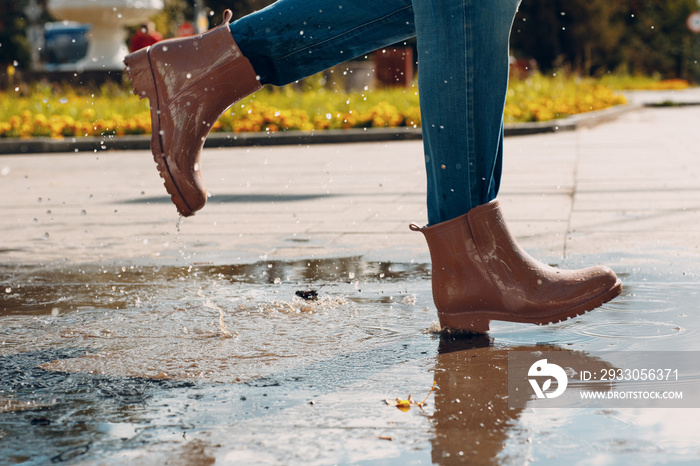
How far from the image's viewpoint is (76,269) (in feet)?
13.9

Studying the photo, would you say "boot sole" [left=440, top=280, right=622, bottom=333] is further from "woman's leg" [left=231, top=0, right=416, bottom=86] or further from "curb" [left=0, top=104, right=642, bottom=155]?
"curb" [left=0, top=104, right=642, bottom=155]

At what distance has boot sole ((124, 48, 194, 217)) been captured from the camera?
3078mm

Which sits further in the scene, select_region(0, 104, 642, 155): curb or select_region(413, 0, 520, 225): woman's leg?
select_region(0, 104, 642, 155): curb

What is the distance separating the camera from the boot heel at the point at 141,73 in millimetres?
3123

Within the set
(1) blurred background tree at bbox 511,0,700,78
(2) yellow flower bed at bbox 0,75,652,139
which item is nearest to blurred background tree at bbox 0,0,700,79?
(1) blurred background tree at bbox 511,0,700,78

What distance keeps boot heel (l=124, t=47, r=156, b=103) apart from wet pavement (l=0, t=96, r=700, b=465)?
676 mm

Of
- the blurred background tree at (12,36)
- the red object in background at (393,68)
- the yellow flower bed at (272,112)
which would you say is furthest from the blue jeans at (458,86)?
the blurred background tree at (12,36)

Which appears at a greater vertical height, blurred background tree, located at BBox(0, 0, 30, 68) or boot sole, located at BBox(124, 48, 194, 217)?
blurred background tree, located at BBox(0, 0, 30, 68)

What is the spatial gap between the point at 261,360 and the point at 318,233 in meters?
2.60

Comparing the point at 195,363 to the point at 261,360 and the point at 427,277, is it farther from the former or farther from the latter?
the point at 427,277

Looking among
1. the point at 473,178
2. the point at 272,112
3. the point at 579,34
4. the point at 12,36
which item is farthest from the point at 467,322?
the point at 12,36

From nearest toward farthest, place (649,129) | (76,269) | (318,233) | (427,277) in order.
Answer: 1. (427,277)
2. (76,269)
3. (318,233)
4. (649,129)

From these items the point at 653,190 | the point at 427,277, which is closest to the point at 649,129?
the point at 653,190

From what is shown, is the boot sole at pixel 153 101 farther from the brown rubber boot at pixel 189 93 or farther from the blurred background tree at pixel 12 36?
the blurred background tree at pixel 12 36
